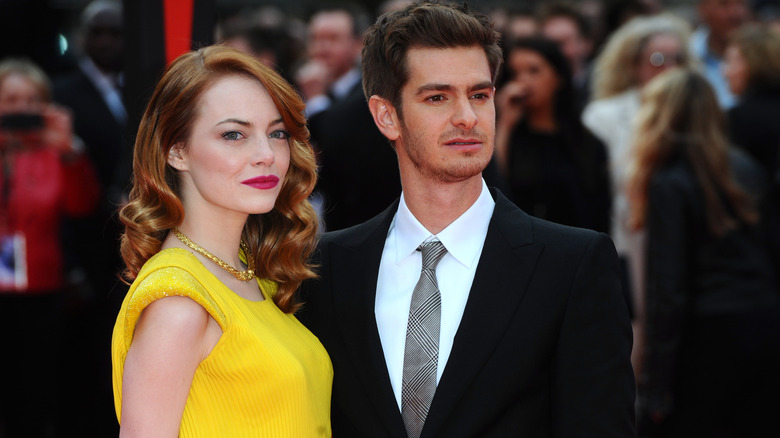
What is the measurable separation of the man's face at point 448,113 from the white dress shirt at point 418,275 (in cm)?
13

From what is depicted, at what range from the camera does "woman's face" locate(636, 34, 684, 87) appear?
6.16 metres

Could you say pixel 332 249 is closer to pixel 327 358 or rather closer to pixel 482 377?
pixel 327 358

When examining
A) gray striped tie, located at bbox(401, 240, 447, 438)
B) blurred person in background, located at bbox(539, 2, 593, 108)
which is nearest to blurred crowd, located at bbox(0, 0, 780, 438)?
blurred person in background, located at bbox(539, 2, 593, 108)

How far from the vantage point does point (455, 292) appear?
2.70 metres

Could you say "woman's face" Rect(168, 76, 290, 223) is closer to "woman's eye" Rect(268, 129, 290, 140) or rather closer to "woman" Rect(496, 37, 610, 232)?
"woman's eye" Rect(268, 129, 290, 140)

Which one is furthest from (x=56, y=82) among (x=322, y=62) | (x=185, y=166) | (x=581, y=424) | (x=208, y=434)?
(x=581, y=424)

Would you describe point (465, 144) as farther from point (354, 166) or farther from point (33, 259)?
point (33, 259)

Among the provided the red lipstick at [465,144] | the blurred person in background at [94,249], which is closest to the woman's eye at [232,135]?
the red lipstick at [465,144]

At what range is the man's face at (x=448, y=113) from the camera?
271 cm

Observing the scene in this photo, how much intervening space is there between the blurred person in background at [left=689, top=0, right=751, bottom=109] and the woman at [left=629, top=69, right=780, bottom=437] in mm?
2389

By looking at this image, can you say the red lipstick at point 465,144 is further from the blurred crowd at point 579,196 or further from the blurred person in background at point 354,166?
the blurred person in background at point 354,166

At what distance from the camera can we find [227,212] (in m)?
2.88

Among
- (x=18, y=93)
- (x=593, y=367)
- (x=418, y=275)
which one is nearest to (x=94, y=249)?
(x=18, y=93)

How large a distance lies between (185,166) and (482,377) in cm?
104
